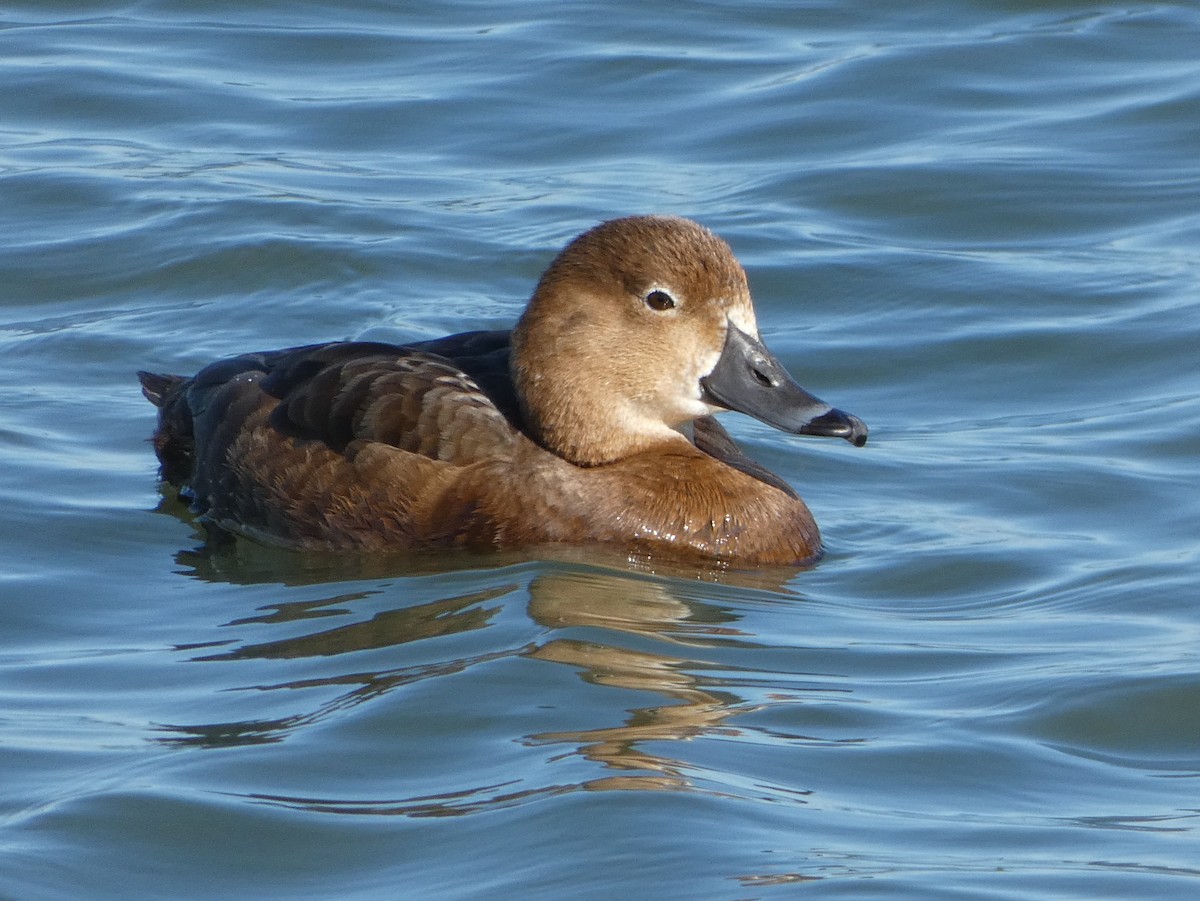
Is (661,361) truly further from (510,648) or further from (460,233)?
(460,233)

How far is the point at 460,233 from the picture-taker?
10.5 meters

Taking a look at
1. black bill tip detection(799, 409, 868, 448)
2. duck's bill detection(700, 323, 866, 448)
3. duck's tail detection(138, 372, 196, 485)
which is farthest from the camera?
duck's tail detection(138, 372, 196, 485)

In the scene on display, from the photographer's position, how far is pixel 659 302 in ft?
22.1

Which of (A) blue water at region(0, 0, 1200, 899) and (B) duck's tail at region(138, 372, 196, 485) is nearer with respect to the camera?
(A) blue water at region(0, 0, 1200, 899)

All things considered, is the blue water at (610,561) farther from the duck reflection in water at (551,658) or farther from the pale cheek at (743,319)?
the pale cheek at (743,319)

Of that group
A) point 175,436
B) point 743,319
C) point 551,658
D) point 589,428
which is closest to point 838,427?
point 743,319

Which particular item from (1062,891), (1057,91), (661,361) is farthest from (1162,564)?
(1057,91)

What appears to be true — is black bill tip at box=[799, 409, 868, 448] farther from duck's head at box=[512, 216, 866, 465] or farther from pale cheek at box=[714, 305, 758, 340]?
pale cheek at box=[714, 305, 758, 340]

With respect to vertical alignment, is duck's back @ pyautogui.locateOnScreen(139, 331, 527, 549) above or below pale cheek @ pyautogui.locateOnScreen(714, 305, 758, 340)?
below

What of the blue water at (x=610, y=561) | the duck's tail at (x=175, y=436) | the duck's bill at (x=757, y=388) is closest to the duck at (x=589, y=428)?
the duck's bill at (x=757, y=388)

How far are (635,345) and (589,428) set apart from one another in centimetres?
30

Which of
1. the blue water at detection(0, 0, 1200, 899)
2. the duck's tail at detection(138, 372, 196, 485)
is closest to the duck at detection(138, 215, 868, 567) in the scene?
the blue water at detection(0, 0, 1200, 899)

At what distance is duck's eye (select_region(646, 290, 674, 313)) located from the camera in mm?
6727

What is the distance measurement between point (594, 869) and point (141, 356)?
533 centimetres
